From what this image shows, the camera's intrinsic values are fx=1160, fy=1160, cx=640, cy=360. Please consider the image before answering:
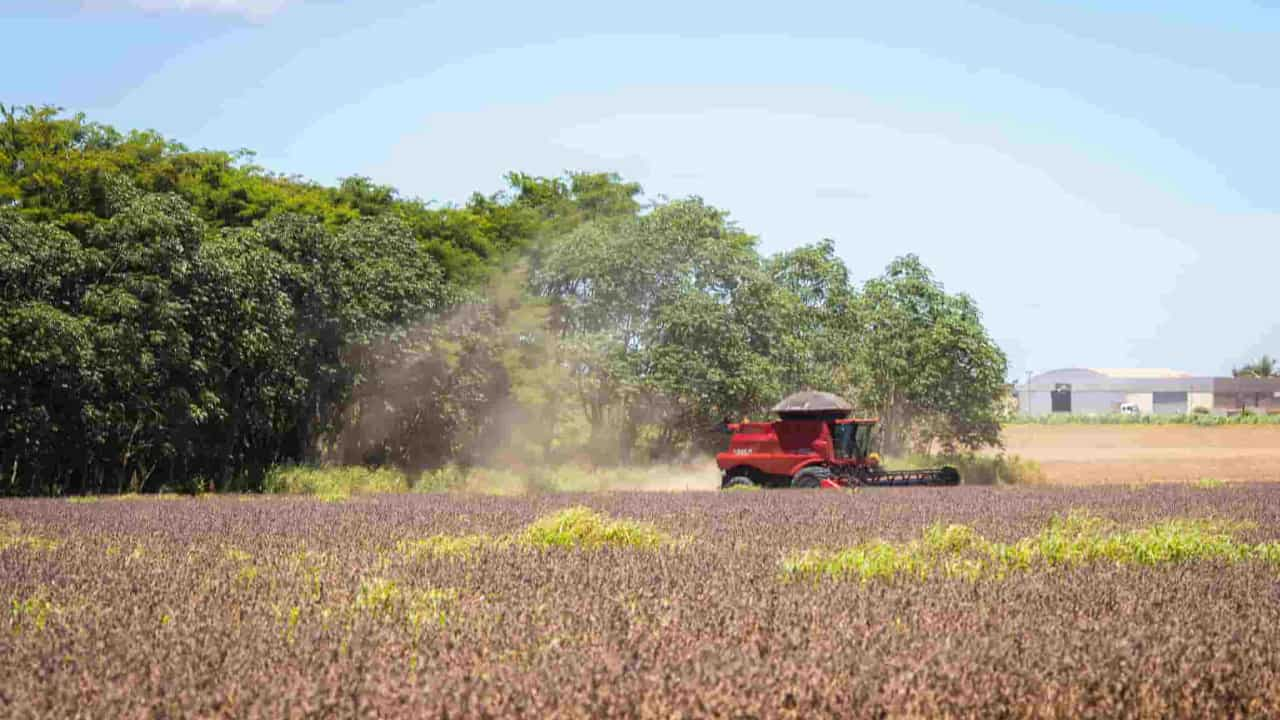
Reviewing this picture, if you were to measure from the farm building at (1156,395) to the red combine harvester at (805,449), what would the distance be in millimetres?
82910

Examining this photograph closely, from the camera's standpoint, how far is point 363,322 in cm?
2825

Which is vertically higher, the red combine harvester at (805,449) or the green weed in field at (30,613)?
the red combine harvester at (805,449)

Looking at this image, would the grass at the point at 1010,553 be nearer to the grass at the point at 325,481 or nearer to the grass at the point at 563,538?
the grass at the point at 563,538

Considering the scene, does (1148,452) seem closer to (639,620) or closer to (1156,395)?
(639,620)

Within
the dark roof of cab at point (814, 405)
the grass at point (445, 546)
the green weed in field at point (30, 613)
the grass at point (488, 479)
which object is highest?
the dark roof of cab at point (814, 405)

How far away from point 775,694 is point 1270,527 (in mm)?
10515

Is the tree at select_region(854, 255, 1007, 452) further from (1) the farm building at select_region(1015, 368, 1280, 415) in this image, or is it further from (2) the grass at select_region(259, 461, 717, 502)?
(1) the farm building at select_region(1015, 368, 1280, 415)

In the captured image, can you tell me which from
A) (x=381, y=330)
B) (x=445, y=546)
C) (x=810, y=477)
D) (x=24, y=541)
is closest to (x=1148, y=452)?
(x=810, y=477)

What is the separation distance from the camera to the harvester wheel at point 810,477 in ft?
74.9

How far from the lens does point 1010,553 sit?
1035 centimetres

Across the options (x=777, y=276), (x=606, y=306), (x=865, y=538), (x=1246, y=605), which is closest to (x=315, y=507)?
(x=865, y=538)

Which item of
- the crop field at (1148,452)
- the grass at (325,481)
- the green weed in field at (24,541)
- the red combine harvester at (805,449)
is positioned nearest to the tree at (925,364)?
the crop field at (1148,452)

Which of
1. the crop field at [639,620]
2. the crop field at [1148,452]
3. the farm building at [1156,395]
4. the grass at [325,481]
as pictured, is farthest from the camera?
the farm building at [1156,395]

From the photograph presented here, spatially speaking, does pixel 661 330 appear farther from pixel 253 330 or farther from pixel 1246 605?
pixel 1246 605
